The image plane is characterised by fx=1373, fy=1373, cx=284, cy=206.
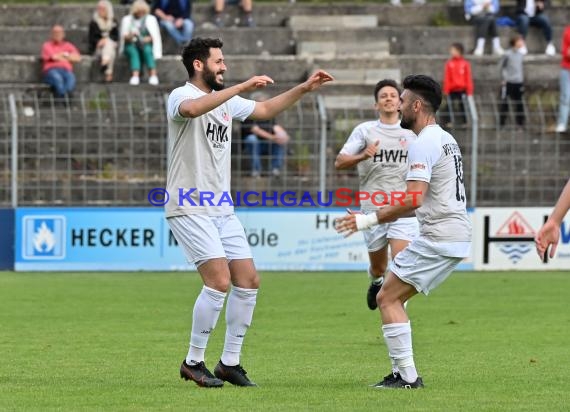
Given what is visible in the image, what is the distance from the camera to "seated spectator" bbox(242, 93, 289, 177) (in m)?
23.4

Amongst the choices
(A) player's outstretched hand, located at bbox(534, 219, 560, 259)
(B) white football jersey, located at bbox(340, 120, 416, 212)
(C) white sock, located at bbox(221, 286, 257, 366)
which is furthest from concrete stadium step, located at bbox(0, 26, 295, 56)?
(A) player's outstretched hand, located at bbox(534, 219, 560, 259)

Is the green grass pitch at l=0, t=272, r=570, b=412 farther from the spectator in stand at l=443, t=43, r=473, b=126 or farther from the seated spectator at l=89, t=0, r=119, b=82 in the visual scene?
the seated spectator at l=89, t=0, r=119, b=82

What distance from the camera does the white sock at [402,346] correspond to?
9555mm

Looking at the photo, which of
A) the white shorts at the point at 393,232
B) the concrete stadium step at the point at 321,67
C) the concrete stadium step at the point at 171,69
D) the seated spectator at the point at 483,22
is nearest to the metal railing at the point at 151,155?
the concrete stadium step at the point at 171,69

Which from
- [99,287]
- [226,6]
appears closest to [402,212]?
[99,287]

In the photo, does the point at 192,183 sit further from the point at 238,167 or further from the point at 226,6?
the point at 226,6

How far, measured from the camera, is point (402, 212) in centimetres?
923

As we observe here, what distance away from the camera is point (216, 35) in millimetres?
29625

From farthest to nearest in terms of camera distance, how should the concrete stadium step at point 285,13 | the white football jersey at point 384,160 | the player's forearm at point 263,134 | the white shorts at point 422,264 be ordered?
the concrete stadium step at point 285,13 → the player's forearm at point 263,134 → the white football jersey at point 384,160 → the white shorts at point 422,264

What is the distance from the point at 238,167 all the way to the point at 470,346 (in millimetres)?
11412

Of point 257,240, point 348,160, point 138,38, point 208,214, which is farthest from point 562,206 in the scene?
point 138,38

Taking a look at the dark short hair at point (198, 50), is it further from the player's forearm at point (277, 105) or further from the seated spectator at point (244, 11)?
the seated spectator at point (244, 11)

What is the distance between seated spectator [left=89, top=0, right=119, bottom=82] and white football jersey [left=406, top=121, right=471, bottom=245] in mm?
18522

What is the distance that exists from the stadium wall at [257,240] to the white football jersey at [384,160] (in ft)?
26.7
